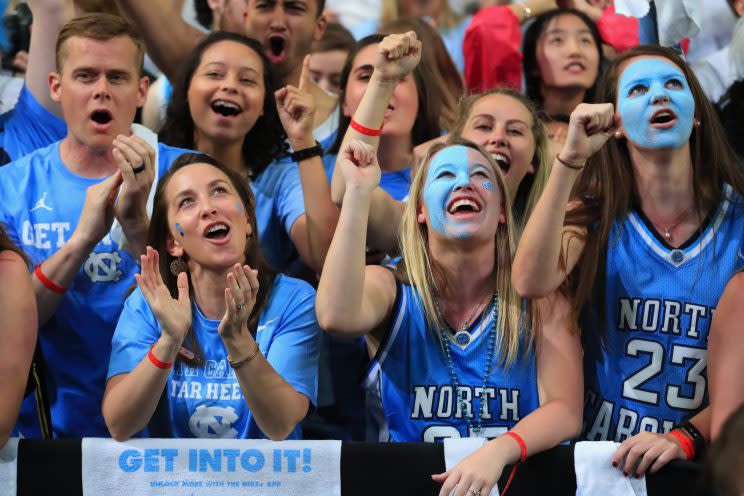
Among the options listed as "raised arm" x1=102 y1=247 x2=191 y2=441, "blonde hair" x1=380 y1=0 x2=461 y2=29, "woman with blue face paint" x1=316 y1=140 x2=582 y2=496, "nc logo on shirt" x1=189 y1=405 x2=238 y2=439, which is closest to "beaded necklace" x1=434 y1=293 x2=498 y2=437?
"woman with blue face paint" x1=316 y1=140 x2=582 y2=496

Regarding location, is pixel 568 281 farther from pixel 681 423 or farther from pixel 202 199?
pixel 202 199

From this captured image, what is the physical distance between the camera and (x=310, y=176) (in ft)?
11.5

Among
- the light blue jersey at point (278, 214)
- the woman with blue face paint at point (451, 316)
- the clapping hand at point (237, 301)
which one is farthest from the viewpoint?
the light blue jersey at point (278, 214)

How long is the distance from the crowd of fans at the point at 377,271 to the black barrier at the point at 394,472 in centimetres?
5

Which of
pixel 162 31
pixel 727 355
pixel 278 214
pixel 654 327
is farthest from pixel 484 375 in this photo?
pixel 162 31

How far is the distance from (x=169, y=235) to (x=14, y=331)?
0.59 m

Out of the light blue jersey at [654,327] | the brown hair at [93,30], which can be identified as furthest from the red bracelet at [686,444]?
the brown hair at [93,30]

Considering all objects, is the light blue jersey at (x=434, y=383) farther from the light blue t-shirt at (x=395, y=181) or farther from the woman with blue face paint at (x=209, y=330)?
the light blue t-shirt at (x=395, y=181)

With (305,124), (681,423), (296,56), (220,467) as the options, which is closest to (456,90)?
(296,56)

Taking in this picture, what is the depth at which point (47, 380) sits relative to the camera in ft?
10.9

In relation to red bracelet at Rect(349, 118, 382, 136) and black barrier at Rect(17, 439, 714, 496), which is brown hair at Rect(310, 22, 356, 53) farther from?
black barrier at Rect(17, 439, 714, 496)

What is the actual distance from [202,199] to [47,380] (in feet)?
2.34

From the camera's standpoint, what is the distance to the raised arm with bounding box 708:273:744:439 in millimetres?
2748

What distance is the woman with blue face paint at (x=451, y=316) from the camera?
111 inches
